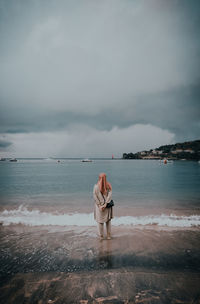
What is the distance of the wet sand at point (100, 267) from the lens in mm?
3398

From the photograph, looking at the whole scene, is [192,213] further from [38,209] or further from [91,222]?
[38,209]

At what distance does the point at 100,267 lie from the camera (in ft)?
14.2

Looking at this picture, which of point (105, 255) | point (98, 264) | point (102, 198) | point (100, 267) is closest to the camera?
point (100, 267)

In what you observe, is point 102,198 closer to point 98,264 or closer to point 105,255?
point 105,255

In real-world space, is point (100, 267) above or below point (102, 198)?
below

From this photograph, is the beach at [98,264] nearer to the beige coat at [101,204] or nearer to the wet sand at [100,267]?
the wet sand at [100,267]

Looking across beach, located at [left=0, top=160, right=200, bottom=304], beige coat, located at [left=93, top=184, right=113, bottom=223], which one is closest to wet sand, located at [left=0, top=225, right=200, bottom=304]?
beach, located at [left=0, top=160, right=200, bottom=304]

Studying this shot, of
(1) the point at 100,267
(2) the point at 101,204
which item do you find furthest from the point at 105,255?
(2) the point at 101,204

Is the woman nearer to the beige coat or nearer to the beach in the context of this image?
the beige coat

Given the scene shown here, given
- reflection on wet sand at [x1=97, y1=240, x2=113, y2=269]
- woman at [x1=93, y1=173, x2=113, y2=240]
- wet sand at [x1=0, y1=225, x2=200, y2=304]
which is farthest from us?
woman at [x1=93, y1=173, x2=113, y2=240]

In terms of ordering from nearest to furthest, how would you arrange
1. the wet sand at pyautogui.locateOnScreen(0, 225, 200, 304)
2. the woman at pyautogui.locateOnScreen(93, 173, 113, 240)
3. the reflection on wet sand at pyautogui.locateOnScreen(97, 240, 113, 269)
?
the wet sand at pyautogui.locateOnScreen(0, 225, 200, 304) < the reflection on wet sand at pyautogui.locateOnScreen(97, 240, 113, 269) < the woman at pyautogui.locateOnScreen(93, 173, 113, 240)

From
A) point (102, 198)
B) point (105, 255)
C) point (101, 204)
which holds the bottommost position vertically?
point (105, 255)

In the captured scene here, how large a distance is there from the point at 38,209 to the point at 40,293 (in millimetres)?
9364

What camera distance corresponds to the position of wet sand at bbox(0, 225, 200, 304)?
3398mm
